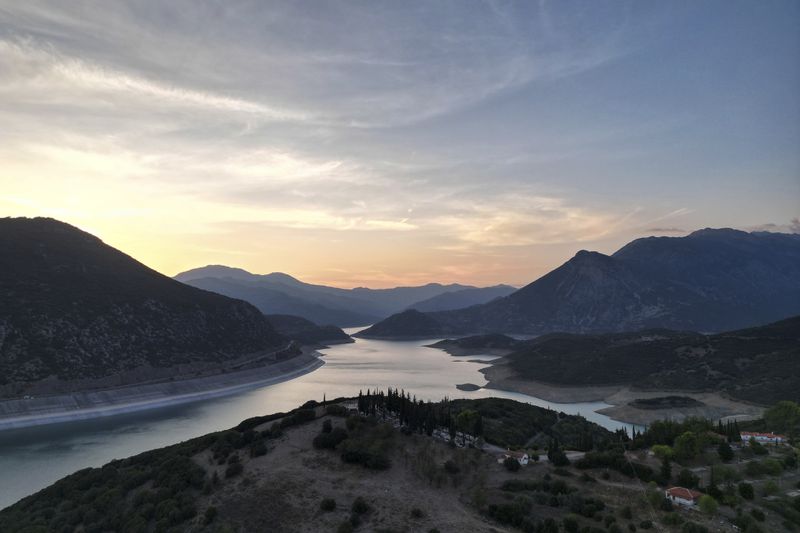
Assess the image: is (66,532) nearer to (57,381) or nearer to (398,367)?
(57,381)

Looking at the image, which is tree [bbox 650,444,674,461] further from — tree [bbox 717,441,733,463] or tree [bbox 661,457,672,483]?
tree [bbox 717,441,733,463]

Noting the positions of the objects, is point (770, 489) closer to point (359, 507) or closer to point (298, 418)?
point (359, 507)

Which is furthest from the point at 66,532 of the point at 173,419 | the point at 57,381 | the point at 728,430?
the point at 57,381

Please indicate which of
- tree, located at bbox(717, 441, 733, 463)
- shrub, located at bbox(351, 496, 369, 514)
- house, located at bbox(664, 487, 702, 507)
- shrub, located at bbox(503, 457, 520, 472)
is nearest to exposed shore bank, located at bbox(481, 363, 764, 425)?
tree, located at bbox(717, 441, 733, 463)

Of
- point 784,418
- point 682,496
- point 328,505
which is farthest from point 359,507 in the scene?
point 784,418

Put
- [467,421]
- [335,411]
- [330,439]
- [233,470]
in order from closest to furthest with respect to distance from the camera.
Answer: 1. [233,470]
2. [330,439]
3. [335,411]
4. [467,421]

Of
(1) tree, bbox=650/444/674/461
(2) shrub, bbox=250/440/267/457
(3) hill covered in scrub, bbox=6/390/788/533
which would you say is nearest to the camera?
(3) hill covered in scrub, bbox=6/390/788/533
